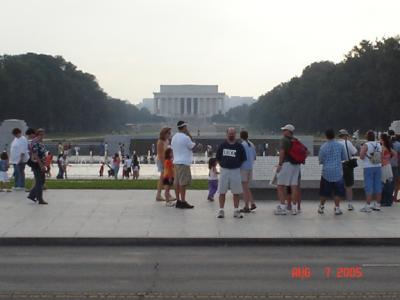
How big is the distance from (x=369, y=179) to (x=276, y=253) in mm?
4705

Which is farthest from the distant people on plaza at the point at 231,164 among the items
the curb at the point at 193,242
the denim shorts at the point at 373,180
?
the denim shorts at the point at 373,180

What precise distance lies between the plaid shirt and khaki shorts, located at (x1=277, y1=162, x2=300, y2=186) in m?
0.52

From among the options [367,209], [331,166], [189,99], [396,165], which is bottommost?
[367,209]

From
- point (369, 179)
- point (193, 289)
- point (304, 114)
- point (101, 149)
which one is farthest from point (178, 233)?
point (304, 114)

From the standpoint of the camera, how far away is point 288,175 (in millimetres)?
13453

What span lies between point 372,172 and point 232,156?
10.3 feet

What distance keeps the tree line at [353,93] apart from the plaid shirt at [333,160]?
2197 inches

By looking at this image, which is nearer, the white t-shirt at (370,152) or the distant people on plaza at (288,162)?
the distant people on plaza at (288,162)

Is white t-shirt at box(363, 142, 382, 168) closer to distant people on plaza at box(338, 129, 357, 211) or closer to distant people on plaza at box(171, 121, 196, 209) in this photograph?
distant people on plaza at box(338, 129, 357, 211)

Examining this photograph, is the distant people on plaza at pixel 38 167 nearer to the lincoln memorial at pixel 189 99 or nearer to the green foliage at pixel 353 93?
the green foliage at pixel 353 93

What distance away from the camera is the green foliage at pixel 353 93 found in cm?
6819

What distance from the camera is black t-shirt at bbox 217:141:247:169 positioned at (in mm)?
12820

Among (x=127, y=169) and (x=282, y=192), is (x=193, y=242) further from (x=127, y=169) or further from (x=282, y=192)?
(x=127, y=169)

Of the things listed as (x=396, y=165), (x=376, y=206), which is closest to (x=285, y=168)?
(x=376, y=206)
